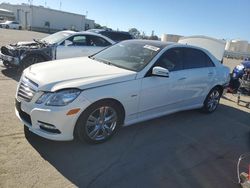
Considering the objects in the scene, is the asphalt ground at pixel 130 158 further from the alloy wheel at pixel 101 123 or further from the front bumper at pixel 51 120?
the front bumper at pixel 51 120

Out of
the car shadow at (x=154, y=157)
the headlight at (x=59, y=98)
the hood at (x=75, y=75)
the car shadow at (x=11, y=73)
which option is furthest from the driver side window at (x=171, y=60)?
the car shadow at (x=11, y=73)

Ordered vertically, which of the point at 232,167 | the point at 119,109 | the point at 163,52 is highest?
the point at 163,52

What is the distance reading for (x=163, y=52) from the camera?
5027 mm

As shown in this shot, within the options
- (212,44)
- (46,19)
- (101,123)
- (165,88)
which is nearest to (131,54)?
(165,88)

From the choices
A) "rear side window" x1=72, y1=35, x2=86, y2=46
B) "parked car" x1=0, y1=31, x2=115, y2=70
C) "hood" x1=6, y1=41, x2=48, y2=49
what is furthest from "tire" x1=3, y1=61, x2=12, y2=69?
"rear side window" x1=72, y1=35, x2=86, y2=46

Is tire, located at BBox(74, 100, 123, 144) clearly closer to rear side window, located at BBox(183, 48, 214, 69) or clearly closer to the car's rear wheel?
rear side window, located at BBox(183, 48, 214, 69)

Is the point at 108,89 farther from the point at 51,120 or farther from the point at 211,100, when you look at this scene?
the point at 211,100

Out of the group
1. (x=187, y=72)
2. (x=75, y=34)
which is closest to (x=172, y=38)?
(x=75, y=34)

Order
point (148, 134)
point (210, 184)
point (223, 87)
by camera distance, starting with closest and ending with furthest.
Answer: point (210, 184) → point (148, 134) → point (223, 87)

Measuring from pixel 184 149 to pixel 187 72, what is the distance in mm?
1726

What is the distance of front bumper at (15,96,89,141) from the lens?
3656 millimetres

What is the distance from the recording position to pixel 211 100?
21.9ft

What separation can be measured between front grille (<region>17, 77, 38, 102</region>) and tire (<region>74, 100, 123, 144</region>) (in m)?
0.78

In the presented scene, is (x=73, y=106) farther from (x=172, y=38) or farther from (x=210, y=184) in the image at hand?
(x=172, y=38)
